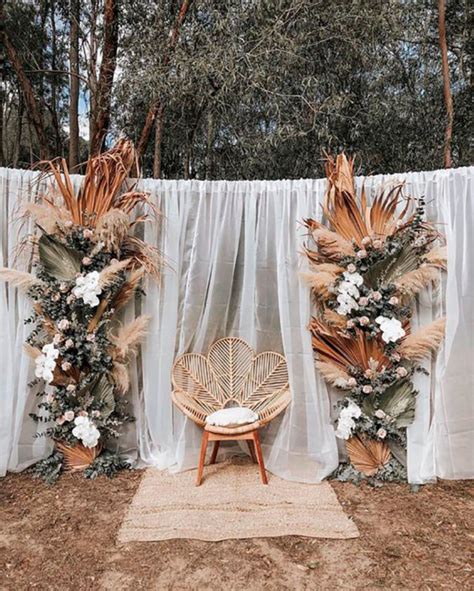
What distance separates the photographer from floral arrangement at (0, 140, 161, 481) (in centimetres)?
261

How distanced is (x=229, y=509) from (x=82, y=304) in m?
1.40

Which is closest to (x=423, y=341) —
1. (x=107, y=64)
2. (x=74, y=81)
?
(x=107, y=64)

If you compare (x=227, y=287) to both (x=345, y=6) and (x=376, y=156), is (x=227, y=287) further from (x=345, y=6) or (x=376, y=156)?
(x=345, y=6)

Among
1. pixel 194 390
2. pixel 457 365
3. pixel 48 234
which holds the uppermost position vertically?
pixel 48 234

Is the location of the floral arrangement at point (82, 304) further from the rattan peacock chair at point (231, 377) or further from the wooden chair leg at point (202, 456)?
the wooden chair leg at point (202, 456)

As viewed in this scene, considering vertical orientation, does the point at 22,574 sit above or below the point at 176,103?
below

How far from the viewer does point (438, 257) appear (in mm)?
2537

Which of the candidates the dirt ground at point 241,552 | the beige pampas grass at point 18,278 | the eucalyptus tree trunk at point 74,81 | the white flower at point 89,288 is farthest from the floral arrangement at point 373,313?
the eucalyptus tree trunk at point 74,81

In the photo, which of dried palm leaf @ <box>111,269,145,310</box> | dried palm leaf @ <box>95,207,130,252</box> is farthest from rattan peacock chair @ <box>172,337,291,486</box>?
dried palm leaf @ <box>95,207,130,252</box>

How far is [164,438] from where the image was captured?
9.22 feet

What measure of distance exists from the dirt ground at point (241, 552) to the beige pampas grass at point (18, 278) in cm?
119

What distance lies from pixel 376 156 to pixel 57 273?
2.88 m

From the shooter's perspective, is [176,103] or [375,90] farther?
[375,90]

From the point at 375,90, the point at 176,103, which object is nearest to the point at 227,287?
the point at 176,103
